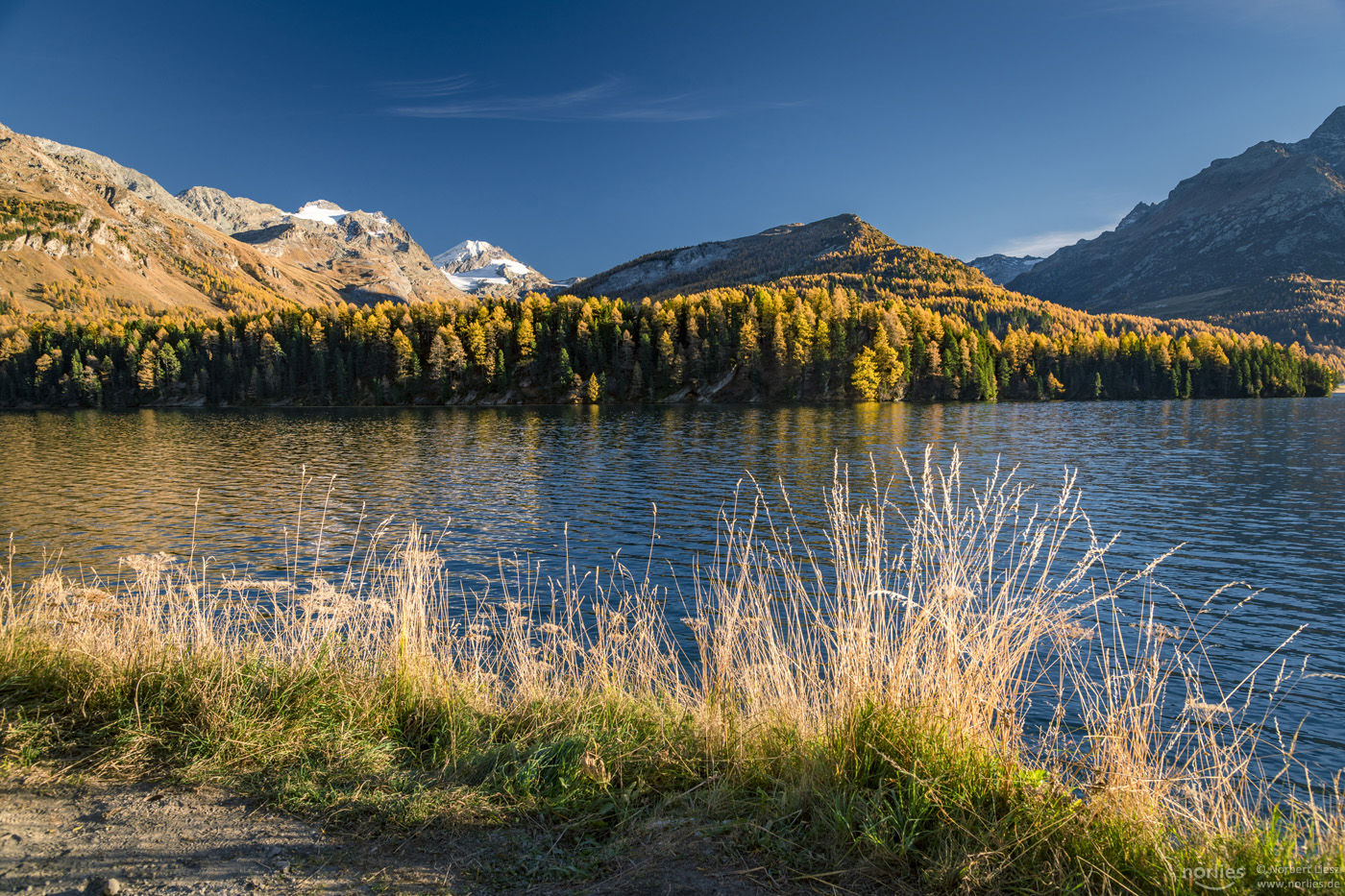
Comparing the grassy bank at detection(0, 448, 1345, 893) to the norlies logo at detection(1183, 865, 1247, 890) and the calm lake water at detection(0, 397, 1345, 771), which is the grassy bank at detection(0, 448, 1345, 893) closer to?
the norlies logo at detection(1183, 865, 1247, 890)

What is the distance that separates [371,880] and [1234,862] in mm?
4441

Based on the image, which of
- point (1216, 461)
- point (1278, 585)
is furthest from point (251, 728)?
point (1216, 461)

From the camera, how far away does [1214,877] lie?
328 centimetres

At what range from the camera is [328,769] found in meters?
4.68

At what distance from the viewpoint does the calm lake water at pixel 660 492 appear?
1711 centimetres

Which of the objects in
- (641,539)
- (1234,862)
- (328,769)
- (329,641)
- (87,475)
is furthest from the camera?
(87,475)

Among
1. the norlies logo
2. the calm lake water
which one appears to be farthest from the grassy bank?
the calm lake water

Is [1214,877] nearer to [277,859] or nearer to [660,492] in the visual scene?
[277,859]

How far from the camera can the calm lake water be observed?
17.1 meters

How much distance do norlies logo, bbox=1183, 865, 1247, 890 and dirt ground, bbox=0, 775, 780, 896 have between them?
2053 millimetres

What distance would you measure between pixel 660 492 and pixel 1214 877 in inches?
1041

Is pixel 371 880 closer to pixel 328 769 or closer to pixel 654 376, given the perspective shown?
pixel 328 769

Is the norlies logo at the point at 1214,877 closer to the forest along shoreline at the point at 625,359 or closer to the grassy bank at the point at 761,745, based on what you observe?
the grassy bank at the point at 761,745

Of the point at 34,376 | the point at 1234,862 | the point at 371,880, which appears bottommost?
the point at 371,880
